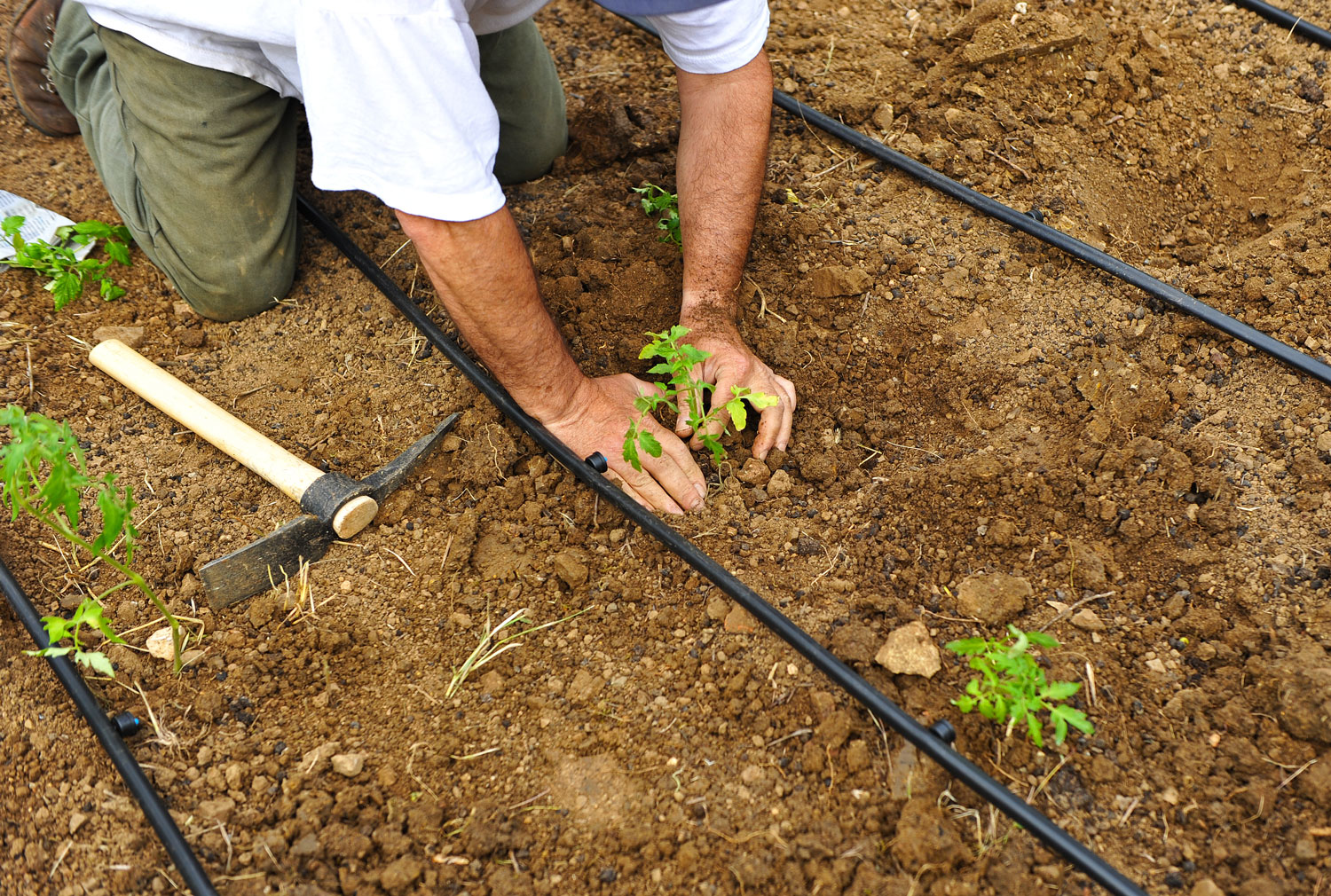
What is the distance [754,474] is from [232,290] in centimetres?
160

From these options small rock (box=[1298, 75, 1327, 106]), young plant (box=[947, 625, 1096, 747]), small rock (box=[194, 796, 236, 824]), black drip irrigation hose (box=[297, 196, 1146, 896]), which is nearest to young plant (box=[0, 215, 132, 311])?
black drip irrigation hose (box=[297, 196, 1146, 896])

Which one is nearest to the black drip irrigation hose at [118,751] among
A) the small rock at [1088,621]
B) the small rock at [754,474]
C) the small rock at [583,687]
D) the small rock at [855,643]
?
the small rock at [583,687]

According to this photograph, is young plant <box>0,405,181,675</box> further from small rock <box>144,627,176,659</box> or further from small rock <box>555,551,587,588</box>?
small rock <box>555,551,587,588</box>

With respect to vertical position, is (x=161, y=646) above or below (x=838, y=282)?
below

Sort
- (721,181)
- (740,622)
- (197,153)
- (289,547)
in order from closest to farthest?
1. (740,622)
2. (289,547)
3. (721,181)
4. (197,153)

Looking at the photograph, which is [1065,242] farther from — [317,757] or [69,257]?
[69,257]

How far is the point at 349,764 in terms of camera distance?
5.81ft

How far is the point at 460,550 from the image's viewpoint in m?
2.12

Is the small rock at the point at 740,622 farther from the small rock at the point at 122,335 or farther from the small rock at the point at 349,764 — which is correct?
the small rock at the point at 122,335

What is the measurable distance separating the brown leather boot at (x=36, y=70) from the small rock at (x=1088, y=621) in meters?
3.37

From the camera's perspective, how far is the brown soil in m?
1.68

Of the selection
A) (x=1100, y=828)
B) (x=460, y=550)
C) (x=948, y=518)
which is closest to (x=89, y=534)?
(x=460, y=550)

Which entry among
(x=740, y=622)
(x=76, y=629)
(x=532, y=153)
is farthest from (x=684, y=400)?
(x=76, y=629)

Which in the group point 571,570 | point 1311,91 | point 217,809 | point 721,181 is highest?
point 1311,91
